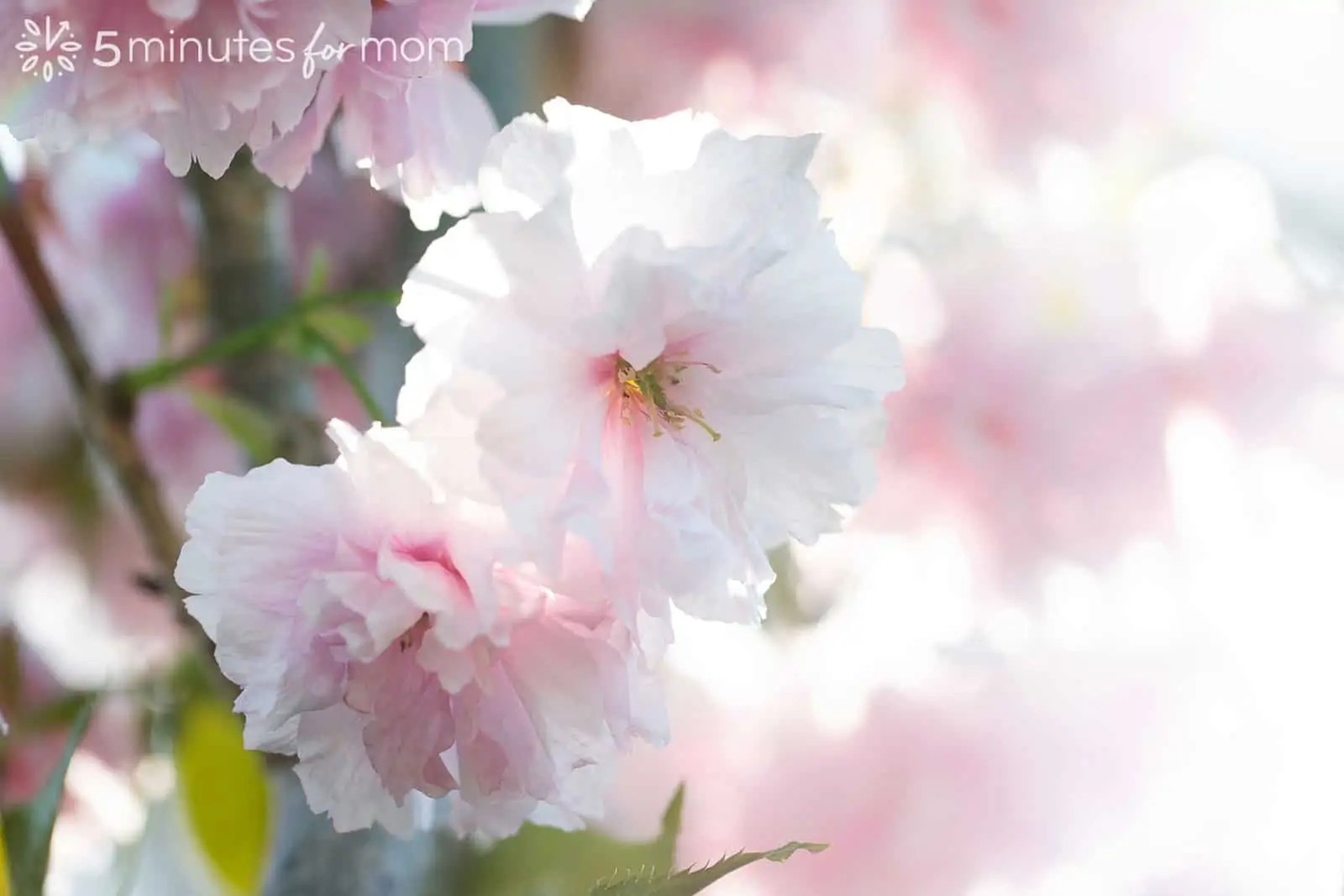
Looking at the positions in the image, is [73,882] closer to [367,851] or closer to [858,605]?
[367,851]

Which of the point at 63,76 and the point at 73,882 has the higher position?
the point at 63,76

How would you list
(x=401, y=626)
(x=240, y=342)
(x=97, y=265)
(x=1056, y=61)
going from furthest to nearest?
(x=97, y=265), (x=1056, y=61), (x=240, y=342), (x=401, y=626)

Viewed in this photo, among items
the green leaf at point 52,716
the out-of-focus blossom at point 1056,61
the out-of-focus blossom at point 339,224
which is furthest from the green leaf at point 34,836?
the out-of-focus blossom at point 1056,61

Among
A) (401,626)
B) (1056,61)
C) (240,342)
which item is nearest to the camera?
(401,626)

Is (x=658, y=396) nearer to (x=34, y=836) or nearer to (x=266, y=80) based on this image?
(x=266, y=80)

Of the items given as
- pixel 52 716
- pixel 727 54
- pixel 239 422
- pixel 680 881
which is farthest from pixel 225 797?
pixel 727 54

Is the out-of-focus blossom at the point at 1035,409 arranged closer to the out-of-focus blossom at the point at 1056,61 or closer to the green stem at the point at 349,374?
the out-of-focus blossom at the point at 1056,61

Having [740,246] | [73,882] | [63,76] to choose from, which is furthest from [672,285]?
[73,882]
